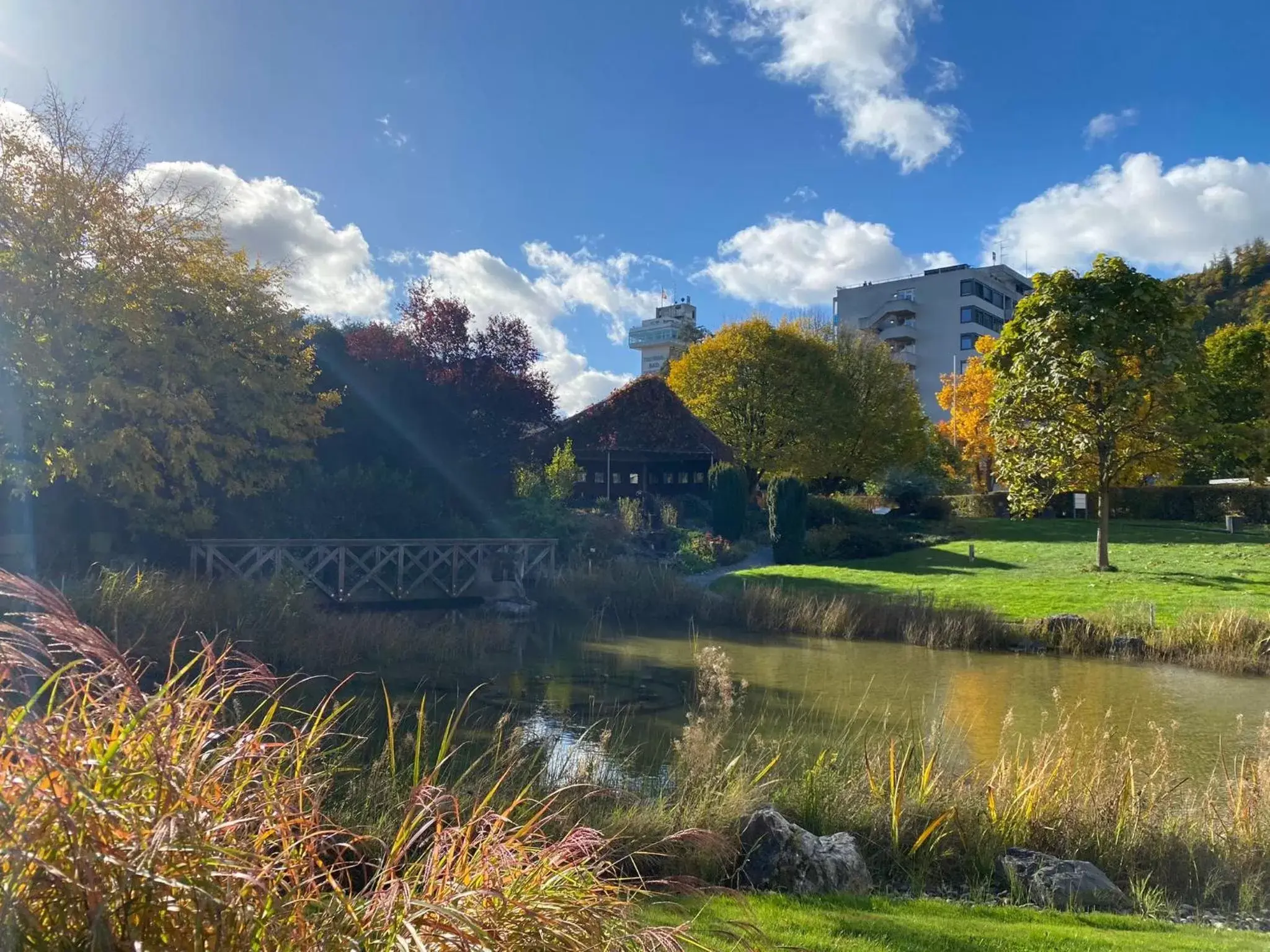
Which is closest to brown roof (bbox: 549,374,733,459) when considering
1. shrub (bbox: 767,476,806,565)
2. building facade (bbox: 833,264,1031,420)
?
shrub (bbox: 767,476,806,565)

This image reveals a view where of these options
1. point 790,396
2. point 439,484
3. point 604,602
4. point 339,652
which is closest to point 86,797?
point 339,652

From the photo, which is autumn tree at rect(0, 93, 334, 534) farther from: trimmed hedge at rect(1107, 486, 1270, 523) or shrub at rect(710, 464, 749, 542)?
trimmed hedge at rect(1107, 486, 1270, 523)

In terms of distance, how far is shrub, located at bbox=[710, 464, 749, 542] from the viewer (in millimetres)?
28312

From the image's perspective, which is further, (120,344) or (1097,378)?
(1097,378)

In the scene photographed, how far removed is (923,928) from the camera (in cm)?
407

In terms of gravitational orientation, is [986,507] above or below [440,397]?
below

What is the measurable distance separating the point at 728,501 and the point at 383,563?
14.0 metres

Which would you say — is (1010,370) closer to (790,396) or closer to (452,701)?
(790,396)

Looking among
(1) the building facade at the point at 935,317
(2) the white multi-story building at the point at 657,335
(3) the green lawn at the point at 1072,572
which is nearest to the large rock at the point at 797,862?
(3) the green lawn at the point at 1072,572

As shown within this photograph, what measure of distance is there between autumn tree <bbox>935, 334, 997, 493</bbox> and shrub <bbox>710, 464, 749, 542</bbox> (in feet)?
61.2

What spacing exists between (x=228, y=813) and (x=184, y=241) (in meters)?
15.1

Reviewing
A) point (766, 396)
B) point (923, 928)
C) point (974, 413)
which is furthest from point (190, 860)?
point (974, 413)

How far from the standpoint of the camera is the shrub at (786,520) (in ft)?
84.8

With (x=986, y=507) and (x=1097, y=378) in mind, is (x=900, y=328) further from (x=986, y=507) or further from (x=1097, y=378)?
(x=1097, y=378)
